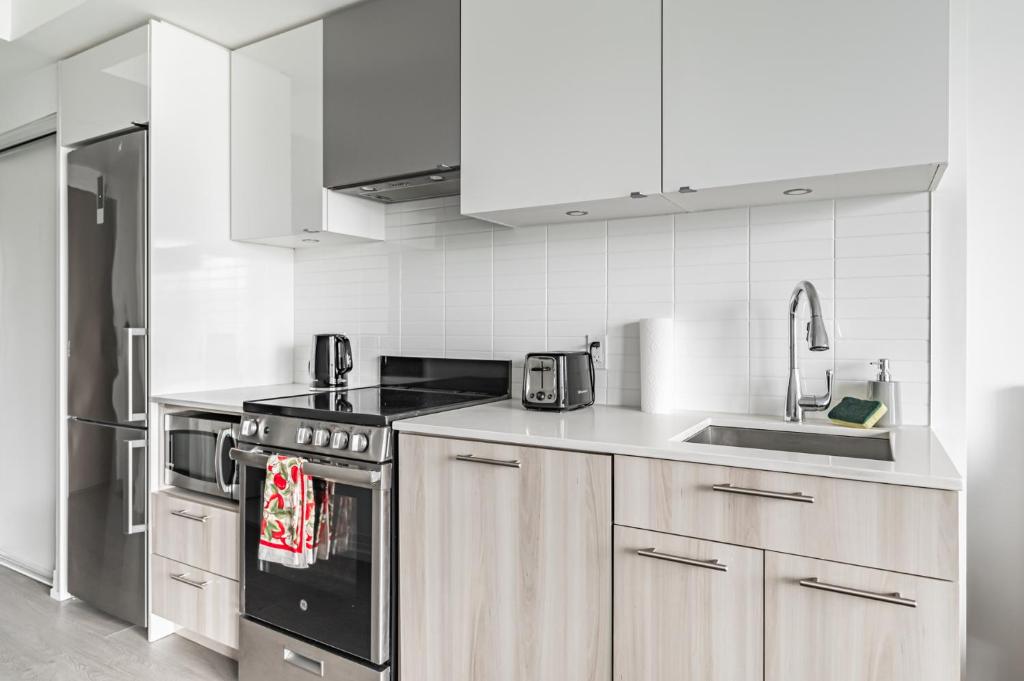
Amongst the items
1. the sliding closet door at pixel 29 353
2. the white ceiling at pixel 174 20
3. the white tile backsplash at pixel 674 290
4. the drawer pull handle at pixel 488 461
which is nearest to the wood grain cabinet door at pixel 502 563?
the drawer pull handle at pixel 488 461

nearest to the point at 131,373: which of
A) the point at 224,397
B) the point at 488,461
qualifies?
the point at 224,397

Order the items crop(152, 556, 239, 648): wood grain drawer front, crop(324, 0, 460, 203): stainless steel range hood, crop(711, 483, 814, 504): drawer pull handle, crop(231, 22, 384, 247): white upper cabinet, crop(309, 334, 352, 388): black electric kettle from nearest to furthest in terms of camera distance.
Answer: crop(711, 483, 814, 504): drawer pull handle → crop(324, 0, 460, 203): stainless steel range hood → crop(152, 556, 239, 648): wood grain drawer front → crop(231, 22, 384, 247): white upper cabinet → crop(309, 334, 352, 388): black electric kettle

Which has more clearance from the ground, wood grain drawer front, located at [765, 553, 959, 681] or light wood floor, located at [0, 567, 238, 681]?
wood grain drawer front, located at [765, 553, 959, 681]

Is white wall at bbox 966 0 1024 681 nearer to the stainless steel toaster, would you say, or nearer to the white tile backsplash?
the white tile backsplash

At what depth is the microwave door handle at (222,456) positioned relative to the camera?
2309 millimetres

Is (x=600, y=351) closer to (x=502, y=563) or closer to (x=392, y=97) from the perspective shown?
(x=502, y=563)

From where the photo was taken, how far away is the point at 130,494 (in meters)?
2.55

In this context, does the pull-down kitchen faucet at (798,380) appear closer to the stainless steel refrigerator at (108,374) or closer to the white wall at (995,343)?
the white wall at (995,343)

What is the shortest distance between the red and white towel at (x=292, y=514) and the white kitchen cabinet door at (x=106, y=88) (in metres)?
1.60

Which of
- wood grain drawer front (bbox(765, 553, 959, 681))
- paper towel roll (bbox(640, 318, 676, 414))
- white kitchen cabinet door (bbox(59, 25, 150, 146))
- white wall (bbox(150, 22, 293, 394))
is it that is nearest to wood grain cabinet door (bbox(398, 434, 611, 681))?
wood grain drawer front (bbox(765, 553, 959, 681))

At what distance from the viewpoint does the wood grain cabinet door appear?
5.03 ft

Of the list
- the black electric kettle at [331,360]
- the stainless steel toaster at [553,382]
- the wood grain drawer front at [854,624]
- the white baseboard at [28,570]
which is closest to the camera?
the wood grain drawer front at [854,624]

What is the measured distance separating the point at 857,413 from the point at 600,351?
85cm

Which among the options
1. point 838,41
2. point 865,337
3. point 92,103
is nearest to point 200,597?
point 92,103
